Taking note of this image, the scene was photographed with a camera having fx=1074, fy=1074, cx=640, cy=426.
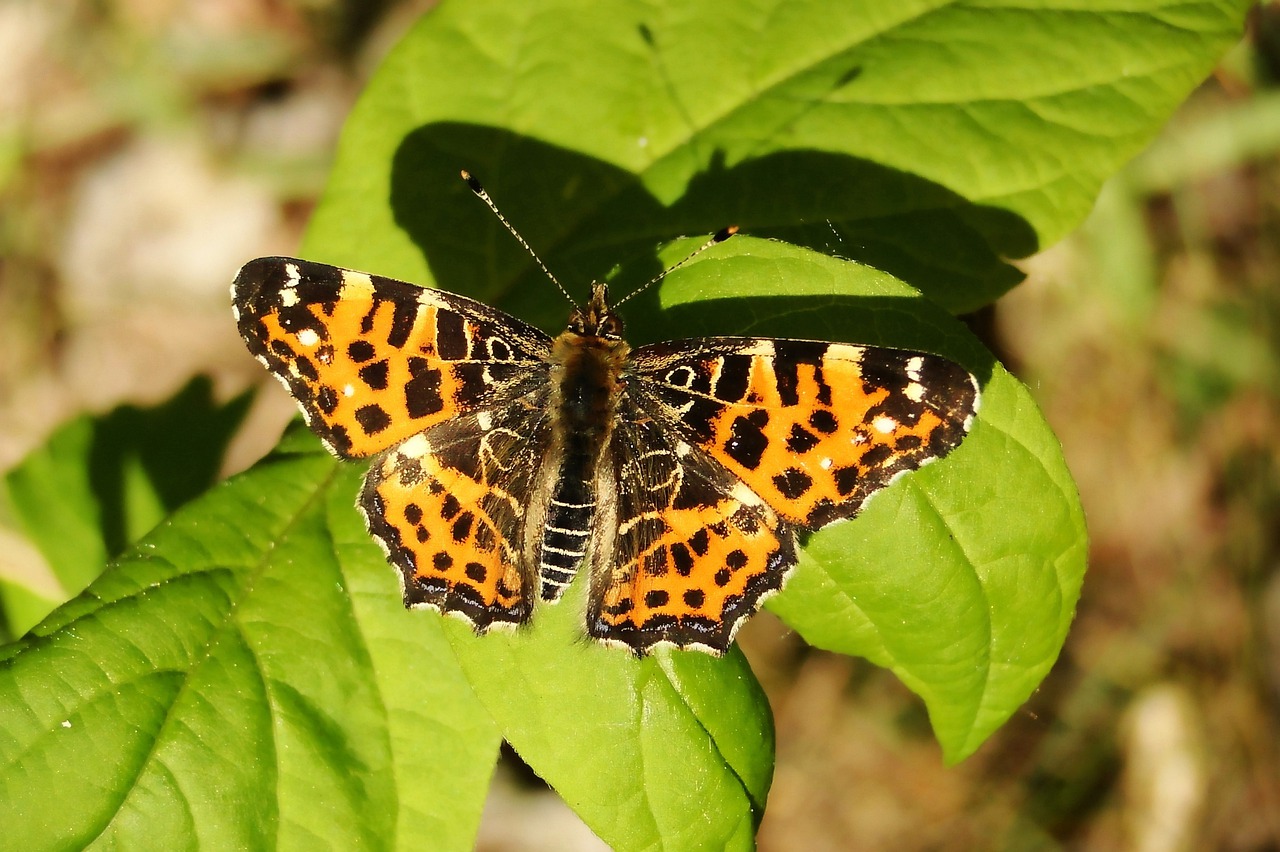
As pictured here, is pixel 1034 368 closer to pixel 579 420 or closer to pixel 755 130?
pixel 755 130

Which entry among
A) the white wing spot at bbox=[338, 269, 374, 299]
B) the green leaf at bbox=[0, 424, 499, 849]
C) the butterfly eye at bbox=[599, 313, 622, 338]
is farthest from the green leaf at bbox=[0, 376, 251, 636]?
the butterfly eye at bbox=[599, 313, 622, 338]

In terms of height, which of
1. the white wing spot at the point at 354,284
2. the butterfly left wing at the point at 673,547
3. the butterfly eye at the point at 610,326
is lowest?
the butterfly left wing at the point at 673,547

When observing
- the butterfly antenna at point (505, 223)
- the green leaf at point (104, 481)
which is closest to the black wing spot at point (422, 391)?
the butterfly antenna at point (505, 223)

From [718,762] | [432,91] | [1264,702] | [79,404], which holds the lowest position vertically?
[1264,702]

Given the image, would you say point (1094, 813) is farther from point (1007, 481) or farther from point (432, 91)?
point (432, 91)

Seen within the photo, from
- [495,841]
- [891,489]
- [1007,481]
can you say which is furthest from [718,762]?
[495,841]

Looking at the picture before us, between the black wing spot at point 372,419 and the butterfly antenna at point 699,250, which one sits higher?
the butterfly antenna at point 699,250

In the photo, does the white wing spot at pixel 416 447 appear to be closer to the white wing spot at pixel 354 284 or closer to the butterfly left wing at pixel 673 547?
the white wing spot at pixel 354 284
